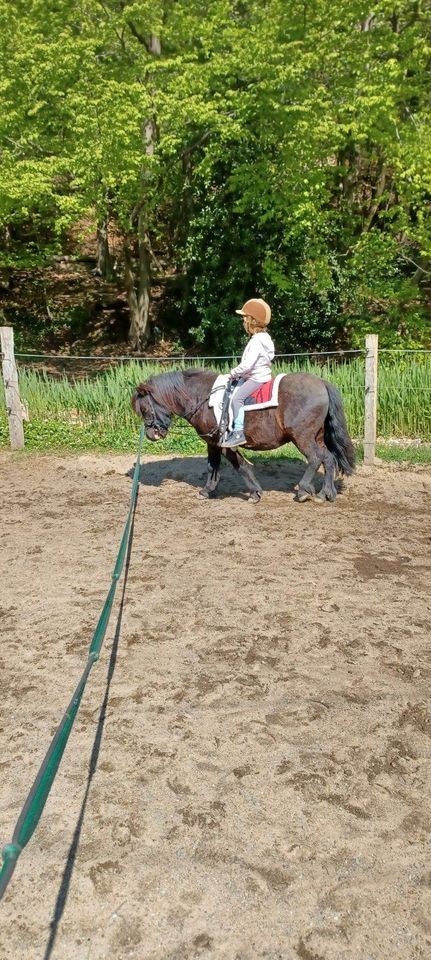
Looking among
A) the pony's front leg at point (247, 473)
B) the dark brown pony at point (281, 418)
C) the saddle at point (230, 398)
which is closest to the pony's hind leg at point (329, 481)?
the dark brown pony at point (281, 418)

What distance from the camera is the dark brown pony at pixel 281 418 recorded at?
21.3 ft

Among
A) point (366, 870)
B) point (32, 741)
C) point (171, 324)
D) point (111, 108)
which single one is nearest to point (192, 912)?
point (366, 870)

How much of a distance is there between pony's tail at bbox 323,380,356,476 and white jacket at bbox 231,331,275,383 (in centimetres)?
67

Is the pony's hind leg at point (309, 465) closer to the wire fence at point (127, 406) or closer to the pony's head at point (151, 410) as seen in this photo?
the pony's head at point (151, 410)

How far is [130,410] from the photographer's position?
920cm

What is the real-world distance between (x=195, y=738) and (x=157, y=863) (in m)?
0.73

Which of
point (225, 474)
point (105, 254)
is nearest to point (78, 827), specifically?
point (225, 474)

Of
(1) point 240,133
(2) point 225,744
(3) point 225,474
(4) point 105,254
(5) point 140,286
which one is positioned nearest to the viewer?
(2) point 225,744

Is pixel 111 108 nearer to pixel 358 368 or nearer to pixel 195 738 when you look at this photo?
pixel 358 368

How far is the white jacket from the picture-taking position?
20.1 feet

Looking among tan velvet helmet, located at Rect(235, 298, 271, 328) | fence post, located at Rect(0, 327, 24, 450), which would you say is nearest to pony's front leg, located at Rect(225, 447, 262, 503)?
tan velvet helmet, located at Rect(235, 298, 271, 328)

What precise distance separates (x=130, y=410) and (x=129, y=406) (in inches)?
2.5

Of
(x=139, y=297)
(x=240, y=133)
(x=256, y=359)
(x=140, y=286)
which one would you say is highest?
(x=240, y=133)

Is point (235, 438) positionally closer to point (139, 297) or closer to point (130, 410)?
point (130, 410)
